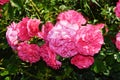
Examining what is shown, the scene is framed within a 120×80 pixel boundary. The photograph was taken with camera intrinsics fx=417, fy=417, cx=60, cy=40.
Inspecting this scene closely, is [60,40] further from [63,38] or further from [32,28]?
[32,28]

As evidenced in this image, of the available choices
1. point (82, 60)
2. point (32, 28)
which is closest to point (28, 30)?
point (32, 28)

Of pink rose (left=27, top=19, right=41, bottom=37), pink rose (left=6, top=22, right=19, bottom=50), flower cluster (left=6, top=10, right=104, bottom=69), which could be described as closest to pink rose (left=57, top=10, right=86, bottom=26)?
flower cluster (left=6, top=10, right=104, bottom=69)

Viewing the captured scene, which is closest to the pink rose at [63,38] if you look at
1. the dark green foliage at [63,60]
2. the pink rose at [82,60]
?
the pink rose at [82,60]

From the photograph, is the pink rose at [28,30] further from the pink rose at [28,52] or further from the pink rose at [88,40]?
the pink rose at [88,40]

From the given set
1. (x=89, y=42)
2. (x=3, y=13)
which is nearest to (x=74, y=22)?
(x=89, y=42)

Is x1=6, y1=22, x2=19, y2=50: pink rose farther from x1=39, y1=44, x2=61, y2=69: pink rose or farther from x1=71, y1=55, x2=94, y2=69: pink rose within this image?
x1=71, y1=55, x2=94, y2=69: pink rose

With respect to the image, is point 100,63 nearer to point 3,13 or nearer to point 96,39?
point 96,39
